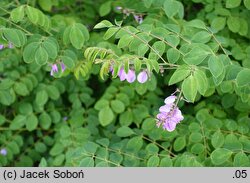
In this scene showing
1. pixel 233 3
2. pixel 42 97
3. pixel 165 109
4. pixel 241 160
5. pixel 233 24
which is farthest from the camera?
pixel 42 97

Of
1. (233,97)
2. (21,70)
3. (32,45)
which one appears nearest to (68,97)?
(21,70)

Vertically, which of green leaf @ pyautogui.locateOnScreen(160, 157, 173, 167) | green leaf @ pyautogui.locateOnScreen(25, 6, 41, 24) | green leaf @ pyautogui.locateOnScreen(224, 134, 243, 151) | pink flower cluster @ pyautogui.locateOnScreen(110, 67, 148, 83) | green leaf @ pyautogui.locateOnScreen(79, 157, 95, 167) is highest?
green leaf @ pyautogui.locateOnScreen(25, 6, 41, 24)

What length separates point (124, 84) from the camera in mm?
2537

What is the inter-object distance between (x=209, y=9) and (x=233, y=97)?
0.52 m

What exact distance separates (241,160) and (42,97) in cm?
120

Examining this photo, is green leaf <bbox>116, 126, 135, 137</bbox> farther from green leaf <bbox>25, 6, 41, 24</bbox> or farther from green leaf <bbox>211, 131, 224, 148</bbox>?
green leaf <bbox>25, 6, 41, 24</bbox>

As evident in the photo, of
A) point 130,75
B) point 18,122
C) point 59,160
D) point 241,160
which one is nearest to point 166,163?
point 241,160

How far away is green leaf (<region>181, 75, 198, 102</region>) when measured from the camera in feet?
5.09

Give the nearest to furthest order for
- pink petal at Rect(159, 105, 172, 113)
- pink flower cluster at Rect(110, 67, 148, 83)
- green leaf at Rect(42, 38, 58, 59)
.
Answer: pink petal at Rect(159, 105, 172, 113) < pink flower cluster at Rect(110, 67, 148, 83) < green leaf at Rect(42, 38, 58, 59)

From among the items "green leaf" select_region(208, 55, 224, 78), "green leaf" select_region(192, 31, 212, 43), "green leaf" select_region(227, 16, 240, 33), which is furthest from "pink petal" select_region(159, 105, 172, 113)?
"green leaf" select_region(227, 16, 240, 33)

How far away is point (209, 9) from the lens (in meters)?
2.44

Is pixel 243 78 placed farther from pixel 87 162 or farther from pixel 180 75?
pixel 87 162

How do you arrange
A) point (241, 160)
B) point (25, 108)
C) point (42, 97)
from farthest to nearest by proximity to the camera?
point (25, 108) < point (42, 97) < point (241, 160)

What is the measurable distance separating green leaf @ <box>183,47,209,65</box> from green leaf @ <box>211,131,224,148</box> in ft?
1.64
